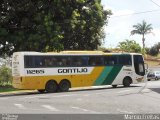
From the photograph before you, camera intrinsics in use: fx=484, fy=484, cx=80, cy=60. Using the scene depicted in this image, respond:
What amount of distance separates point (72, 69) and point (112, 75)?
4.11 metres

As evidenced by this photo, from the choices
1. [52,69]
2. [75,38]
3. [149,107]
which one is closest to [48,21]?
[75,38]

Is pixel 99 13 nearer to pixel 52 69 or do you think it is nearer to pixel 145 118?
pixel 52 69

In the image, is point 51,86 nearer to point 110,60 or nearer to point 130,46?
A: point 110,60

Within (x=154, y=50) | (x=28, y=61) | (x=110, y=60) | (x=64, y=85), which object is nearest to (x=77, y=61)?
(x=64, y=85)

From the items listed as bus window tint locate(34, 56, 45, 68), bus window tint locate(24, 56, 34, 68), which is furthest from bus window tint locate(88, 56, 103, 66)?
bus window tint locate(24, 56, 34, 68)

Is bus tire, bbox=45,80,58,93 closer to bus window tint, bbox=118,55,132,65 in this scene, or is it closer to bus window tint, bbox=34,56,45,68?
bus window tint, bbox=34,56,45,68

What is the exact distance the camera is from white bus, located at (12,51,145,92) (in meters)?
34.0

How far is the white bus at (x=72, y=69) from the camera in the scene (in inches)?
1337

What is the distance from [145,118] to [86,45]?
113 feet

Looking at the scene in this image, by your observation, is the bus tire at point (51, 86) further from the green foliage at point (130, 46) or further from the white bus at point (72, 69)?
the green foliage at point (130, 46)

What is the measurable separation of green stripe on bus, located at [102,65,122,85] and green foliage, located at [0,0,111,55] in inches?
269

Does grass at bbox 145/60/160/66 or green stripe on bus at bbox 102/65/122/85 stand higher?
grass at bbox 145/60/160/66

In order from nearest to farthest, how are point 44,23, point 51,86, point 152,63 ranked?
1. point 51,86
2. point 44,23
3. point 152,63

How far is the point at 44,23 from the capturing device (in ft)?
143
